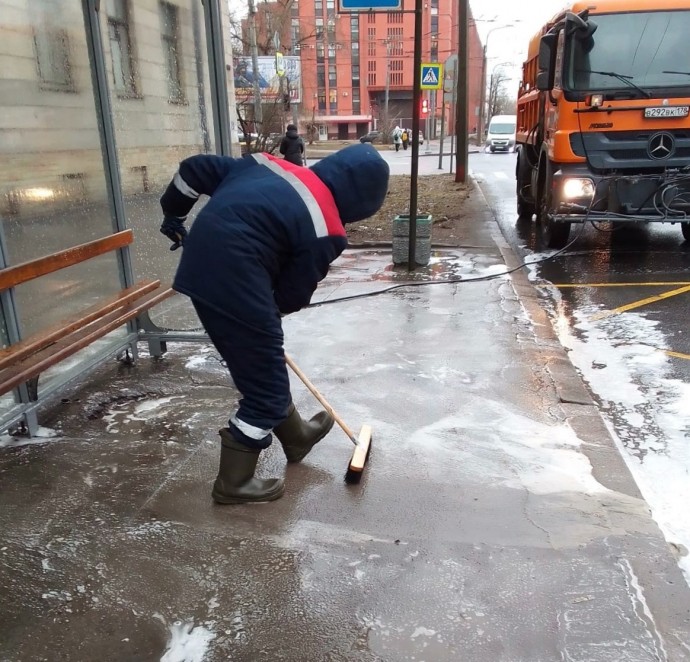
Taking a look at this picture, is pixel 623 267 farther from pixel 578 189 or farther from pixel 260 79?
pixel 260 79

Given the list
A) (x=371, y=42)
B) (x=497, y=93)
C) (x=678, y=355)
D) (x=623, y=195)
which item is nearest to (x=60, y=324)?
(x=678, y=355)

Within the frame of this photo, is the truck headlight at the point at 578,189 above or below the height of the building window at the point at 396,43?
below

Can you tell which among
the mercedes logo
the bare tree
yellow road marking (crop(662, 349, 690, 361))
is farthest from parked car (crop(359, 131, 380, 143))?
the bare tree

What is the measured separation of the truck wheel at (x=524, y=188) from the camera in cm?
1162

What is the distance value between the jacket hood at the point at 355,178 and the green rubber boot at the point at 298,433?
1126 millimetres

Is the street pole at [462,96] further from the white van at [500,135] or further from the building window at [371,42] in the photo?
the building window at [371,42]

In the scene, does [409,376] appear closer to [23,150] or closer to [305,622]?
[305,622]

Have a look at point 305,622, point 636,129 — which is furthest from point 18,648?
point 636,129

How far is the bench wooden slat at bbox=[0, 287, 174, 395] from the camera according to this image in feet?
10.5

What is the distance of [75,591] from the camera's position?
2.51 m

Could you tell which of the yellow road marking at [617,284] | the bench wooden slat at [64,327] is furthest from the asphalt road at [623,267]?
the bench wooden slat at [64,327]

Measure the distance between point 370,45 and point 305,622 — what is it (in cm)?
9533

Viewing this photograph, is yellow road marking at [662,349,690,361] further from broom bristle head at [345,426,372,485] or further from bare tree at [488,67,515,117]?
bare tree at [488,67,515,117]

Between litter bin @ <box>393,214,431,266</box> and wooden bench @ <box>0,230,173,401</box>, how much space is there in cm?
386
